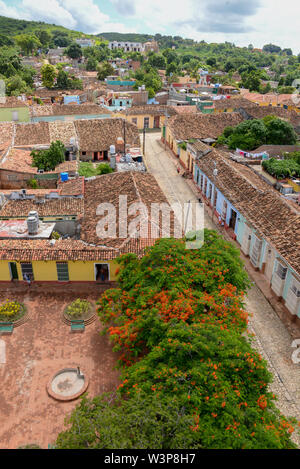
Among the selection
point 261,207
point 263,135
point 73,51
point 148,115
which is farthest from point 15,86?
point 73,51

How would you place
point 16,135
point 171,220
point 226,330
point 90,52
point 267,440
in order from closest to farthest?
point 267,440 < point 226,330 < point 171,220 < point 16,135 < point 90,52

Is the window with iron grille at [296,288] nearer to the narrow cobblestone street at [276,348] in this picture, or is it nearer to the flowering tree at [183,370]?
the narrow cobblestone street at [276,348]

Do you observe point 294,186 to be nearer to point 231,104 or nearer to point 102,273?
point 102,273

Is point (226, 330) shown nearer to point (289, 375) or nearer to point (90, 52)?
point (289, 375)

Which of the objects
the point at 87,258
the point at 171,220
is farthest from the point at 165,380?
the point at 171,220

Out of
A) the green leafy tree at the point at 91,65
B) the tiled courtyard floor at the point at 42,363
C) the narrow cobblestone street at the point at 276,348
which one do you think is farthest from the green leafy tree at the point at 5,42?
the narrow cobblestone street at the point at 276,348

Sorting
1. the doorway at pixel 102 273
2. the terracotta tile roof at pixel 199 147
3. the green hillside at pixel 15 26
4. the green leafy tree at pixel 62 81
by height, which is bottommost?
the doorway at pixel 102 273

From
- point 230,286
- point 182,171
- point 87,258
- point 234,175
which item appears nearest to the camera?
point 230,286
